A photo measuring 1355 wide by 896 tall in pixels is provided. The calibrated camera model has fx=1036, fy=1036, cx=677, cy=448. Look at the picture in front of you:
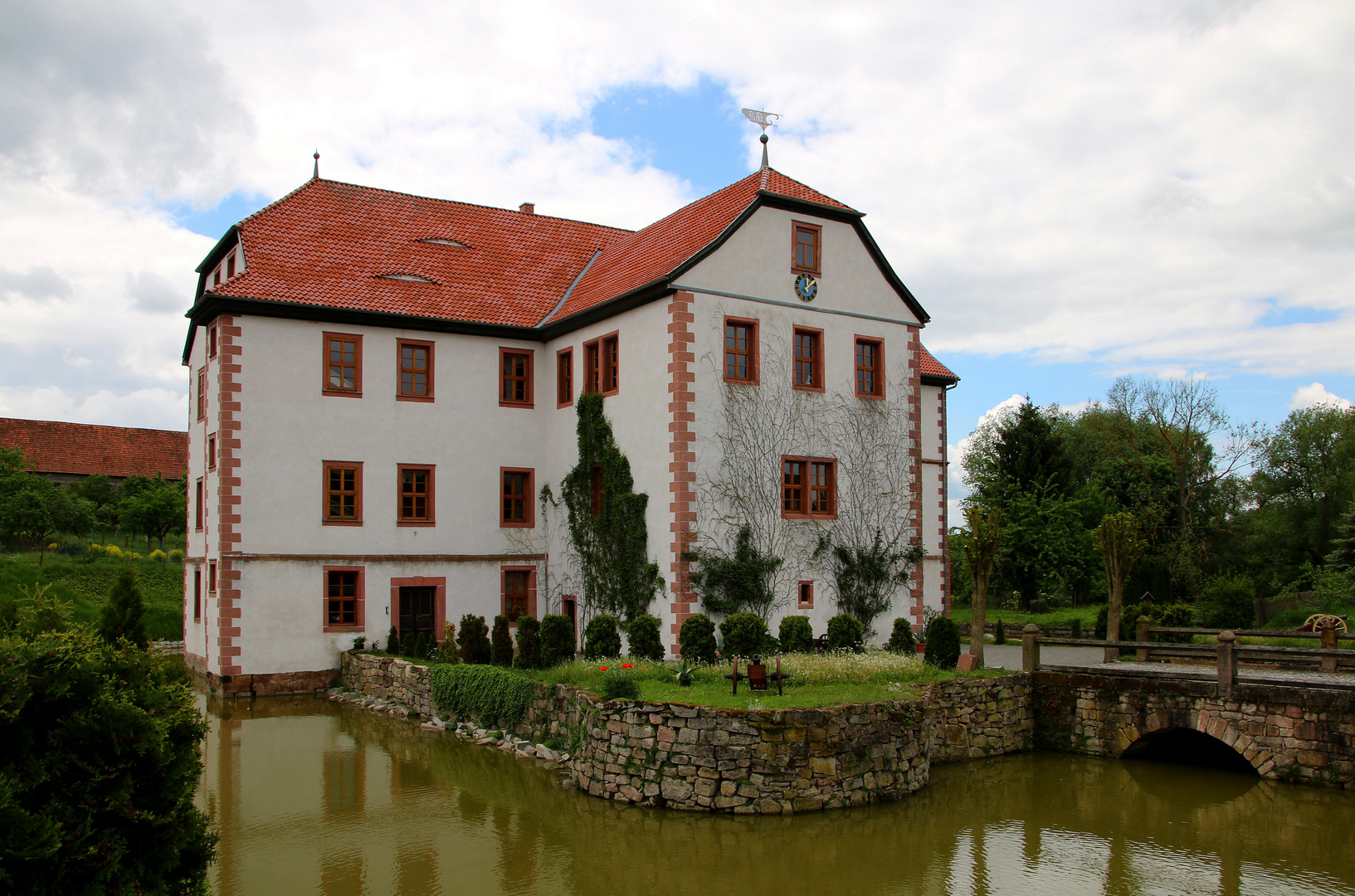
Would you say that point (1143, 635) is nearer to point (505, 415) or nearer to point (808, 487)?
point (808, 487)

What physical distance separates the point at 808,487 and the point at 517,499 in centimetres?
799

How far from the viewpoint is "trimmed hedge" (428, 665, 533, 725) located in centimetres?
1770

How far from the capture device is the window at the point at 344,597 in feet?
77.8

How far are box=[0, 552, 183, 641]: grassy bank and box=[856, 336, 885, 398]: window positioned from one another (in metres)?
22.2

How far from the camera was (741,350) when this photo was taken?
22.2m

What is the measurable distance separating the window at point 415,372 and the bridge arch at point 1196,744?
17.0 meters

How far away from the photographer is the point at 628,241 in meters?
28.7

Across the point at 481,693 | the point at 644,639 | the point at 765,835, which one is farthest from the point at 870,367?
the point at 765,835

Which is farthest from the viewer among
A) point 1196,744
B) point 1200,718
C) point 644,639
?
point 644,639

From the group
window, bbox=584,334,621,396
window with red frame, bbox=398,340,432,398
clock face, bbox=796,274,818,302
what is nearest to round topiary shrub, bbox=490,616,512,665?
window, bbox=584,334,621,396

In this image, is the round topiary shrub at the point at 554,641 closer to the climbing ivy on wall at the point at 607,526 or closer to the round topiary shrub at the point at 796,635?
the climbing ivy on wall at the point at 607,526

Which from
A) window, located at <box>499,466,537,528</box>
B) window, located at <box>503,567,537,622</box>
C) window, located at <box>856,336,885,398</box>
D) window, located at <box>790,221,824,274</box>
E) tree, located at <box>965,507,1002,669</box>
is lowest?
window, located at <box>503,567,537,622</box>

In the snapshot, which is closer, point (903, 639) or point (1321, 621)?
point (903, 639)

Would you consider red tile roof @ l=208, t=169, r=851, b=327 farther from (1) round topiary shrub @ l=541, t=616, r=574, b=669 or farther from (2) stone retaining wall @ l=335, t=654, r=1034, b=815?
(2) stone retaining wall @ l=335, t=654, r=1034, b=815
